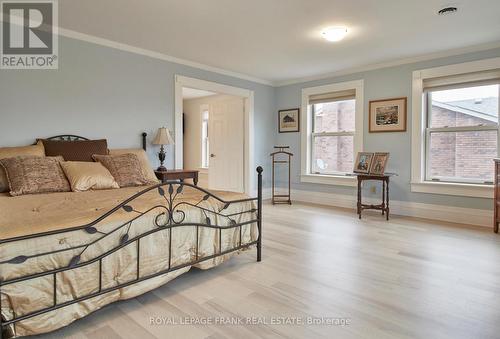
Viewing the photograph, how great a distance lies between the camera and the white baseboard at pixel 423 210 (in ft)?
13.5

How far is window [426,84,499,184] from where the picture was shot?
160 inches

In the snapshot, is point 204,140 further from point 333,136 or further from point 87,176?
point 87,176

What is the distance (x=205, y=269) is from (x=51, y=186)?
1523 mm

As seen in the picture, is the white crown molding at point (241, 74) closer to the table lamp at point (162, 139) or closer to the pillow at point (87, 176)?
the table lamp at point (162, 139)

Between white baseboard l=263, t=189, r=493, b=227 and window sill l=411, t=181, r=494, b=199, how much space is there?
0.66 feet

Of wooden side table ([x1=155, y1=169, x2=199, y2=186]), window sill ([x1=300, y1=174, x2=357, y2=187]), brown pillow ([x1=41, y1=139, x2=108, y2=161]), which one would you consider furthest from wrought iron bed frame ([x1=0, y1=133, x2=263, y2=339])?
window sill ([x1=300, y1=174, x2=357, y2=187])

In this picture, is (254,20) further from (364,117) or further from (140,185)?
(364,117)

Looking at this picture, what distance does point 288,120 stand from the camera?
612cm

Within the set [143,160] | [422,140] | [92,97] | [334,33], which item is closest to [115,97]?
[92,97]

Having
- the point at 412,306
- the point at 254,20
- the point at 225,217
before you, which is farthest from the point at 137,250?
the point at 254,20

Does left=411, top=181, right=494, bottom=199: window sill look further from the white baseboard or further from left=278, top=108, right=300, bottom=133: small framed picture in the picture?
left=278, top=108, right=300, bottom=133: small framed picture

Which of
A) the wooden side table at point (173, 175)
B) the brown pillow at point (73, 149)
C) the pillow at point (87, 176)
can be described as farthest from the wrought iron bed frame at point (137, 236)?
the wooden side table at point (173, 175)

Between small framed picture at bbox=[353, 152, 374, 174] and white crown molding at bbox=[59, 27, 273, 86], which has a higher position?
white crown molding at bbox=[59, 27, 273, 86]

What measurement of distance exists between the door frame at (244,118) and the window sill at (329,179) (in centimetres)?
103
